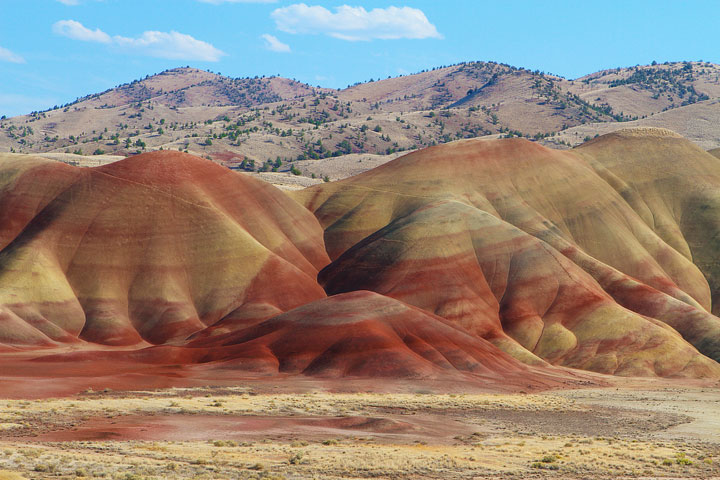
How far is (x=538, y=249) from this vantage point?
4953 inches

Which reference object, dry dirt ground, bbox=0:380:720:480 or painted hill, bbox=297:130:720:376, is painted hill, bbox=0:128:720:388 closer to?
painted hill, bbox=297:130:720:376

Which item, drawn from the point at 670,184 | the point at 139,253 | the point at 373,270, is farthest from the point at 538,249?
the point at 139,253

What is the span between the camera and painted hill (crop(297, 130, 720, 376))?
112 meters

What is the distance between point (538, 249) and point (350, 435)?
3060 inches

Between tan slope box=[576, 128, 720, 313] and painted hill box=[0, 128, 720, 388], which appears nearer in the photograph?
painted hill box=[0, 128, 720, 388]

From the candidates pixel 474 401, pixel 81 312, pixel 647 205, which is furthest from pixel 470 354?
pixel 647 205

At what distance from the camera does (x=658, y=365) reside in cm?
10544

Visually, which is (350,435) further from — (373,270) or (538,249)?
(538,249)

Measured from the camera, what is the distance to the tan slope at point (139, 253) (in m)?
111

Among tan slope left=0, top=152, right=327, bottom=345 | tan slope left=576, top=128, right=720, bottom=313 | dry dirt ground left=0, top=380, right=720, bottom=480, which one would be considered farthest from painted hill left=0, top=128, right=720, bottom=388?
dry dirt ground left=0, top=380, right=720, bottom=480

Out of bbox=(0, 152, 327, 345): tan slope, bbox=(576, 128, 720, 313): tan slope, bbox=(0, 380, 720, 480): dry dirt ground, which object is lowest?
bbox=(0, 380, 720, 480): dry dirt ground

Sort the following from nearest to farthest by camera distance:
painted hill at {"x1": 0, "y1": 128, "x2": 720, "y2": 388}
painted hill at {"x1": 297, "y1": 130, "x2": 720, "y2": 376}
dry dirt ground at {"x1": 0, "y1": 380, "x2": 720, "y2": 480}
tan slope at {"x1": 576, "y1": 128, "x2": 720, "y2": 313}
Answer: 1. dry dirt ground at {"x1": 0, "y1": 380, "x2": 720, "y2": 480}
2. painted hill at {"x1": 0, "y1": 128, "x2": 720, "y2": 388}
3. painted hill at {"x1": 297, "y1": 130, "x2": 720, "y2": 376}
4. tan slope at {"x1": 576, "y1": 128, "x2": 720, "y2": 313}

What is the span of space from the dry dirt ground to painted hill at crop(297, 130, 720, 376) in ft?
96.0

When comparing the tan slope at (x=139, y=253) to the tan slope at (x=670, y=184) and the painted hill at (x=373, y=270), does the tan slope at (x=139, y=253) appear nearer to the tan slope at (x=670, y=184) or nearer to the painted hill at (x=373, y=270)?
the painted hill at (x=373, y=270)
